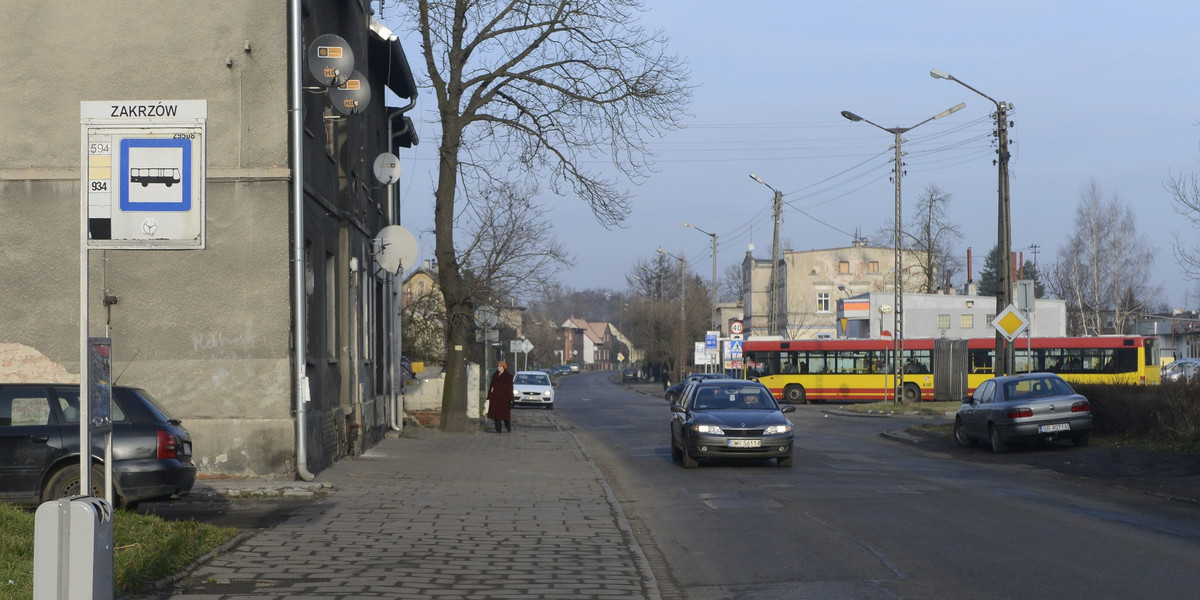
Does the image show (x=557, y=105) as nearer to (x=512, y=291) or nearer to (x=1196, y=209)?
(x=512, y=291)

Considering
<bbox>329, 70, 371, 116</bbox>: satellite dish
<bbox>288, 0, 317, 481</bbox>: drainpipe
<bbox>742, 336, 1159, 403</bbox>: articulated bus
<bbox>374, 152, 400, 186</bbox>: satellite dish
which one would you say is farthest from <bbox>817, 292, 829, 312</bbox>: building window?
<bbox>288, 0, 317, 481</bbox>: drainpipe

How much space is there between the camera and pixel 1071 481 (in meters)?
16.1

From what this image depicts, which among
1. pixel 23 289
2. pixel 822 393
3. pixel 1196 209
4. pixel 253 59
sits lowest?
pixel 822 393

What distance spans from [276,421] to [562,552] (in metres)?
6.73

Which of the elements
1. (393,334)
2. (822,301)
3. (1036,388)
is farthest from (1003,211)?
(822,301)

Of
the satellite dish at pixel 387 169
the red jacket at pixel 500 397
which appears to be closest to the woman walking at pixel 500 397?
the red jacket at pixel 500 397

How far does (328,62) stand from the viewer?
16.2 m

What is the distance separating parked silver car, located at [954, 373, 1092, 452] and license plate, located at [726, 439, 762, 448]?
557cm

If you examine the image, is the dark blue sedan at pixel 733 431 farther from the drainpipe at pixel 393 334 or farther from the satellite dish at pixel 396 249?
the drainpipe at pixel 393 334

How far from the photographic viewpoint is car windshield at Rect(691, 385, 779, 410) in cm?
1898

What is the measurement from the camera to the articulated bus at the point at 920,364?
145 ft

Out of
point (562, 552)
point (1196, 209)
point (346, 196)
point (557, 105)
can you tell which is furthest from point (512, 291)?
point (562, 552)

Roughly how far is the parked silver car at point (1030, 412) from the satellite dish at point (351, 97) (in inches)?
480

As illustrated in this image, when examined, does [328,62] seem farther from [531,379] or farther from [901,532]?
[531,379]
